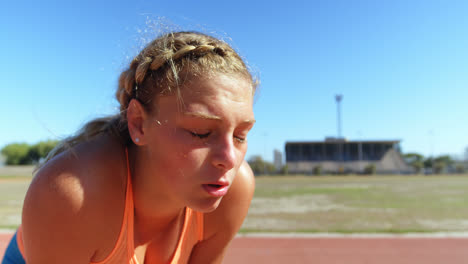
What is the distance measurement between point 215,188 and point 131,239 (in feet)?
1.64

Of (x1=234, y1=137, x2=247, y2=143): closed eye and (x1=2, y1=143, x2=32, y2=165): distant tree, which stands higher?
(x1=2, y1=143, x2=32, y2=165): distant tree

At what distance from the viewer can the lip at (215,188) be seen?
4.73ft

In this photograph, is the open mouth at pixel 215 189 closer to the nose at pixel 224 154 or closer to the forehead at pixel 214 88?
the nose at pixel 224 154

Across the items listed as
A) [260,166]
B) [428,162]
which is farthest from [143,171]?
[428,162]

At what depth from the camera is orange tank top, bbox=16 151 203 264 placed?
61.4 inches

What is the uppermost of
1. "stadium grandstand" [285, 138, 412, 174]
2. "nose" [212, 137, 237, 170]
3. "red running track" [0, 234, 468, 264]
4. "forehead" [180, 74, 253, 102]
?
"stadium grandstand" [285, 138, 412, 174]

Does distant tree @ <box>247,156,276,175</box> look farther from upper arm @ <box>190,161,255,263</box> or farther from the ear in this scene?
the ear

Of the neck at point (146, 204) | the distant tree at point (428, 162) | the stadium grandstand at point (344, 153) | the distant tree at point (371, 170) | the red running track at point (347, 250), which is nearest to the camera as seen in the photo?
the neck at point (146, 204)

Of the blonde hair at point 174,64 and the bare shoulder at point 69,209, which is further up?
the blonde hair at point 174,64

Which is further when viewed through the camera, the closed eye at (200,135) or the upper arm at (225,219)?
the upper arm at (225,219)

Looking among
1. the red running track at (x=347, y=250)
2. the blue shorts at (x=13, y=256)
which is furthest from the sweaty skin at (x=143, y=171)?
the red running track at (x=347, y=250)

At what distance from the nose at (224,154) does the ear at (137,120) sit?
1.16 ft

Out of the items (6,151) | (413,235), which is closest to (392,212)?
(413,235)

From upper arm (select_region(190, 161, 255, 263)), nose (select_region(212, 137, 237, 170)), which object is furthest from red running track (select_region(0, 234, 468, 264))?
nose (select_region(212, 137, 237, 170))
